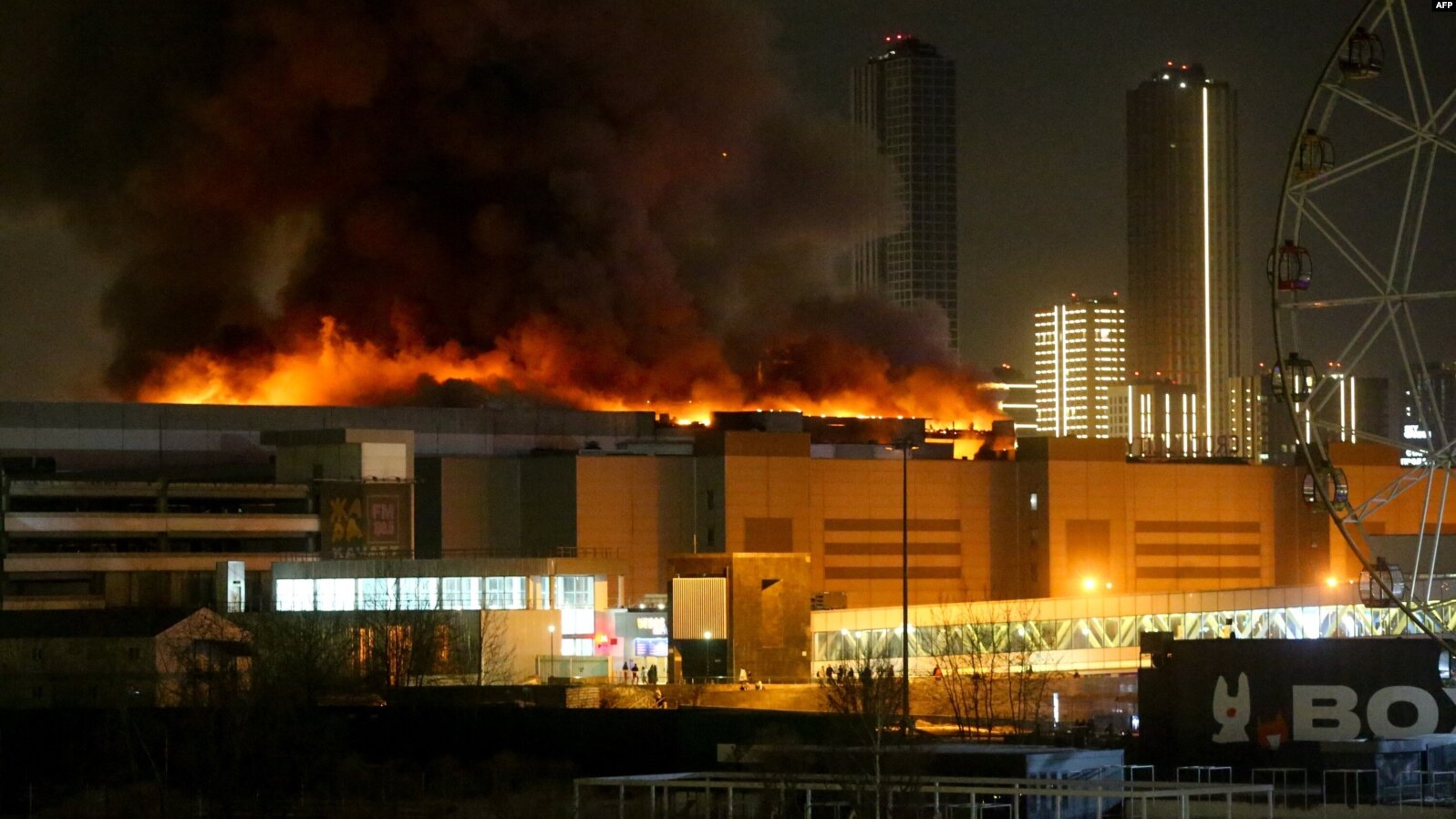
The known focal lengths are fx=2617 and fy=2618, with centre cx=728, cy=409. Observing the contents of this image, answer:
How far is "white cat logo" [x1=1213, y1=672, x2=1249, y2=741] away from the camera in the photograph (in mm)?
48750

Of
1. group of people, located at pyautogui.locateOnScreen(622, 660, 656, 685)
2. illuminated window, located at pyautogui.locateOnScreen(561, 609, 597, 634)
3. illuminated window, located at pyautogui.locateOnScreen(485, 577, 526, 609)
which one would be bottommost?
group of people, located at pyautogui.locateOnScreen(622, 660, 656, 685)

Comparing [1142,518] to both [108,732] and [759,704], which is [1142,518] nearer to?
[759,704]

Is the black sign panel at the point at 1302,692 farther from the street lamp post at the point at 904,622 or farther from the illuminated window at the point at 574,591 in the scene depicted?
the illuminated window at the point at 574,591

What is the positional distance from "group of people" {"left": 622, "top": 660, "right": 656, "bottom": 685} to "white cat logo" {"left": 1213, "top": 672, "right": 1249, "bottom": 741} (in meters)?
26.9

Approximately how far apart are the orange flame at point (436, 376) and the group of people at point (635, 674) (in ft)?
96.7

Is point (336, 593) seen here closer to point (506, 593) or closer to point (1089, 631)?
point (506, 593)

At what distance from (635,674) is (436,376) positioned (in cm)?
3427

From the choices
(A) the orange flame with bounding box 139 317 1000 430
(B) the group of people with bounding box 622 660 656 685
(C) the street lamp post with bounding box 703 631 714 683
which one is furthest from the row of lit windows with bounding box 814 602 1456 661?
(A) the orange flame with bounding box 139 317 1000 430

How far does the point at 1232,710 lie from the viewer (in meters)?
48.8

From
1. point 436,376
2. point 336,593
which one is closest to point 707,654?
point 336,593

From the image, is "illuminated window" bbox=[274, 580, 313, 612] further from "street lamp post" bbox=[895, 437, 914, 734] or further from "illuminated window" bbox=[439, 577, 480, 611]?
"street lamp post" bbox=[895, 437, 914, 734]

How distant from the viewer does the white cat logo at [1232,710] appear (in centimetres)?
4875

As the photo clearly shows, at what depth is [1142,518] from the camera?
107m

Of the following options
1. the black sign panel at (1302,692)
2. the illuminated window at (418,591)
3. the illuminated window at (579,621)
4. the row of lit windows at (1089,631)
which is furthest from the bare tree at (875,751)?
the illuminated window at (579,621)
